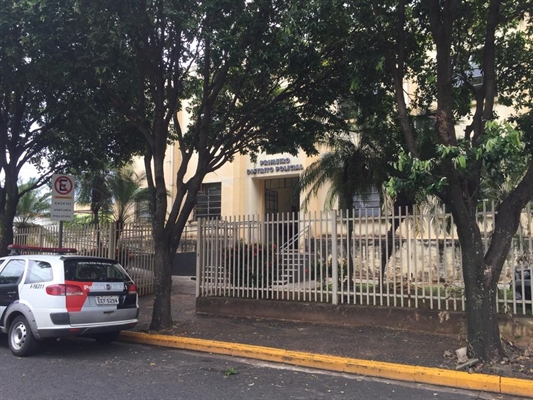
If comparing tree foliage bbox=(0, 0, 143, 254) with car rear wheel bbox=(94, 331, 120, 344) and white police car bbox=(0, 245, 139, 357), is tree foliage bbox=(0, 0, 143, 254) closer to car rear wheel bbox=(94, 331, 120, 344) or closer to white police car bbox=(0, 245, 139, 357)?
white police car bbox=(0, 245, 139, 357)

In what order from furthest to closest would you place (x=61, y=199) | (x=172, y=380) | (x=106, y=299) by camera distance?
(x=61, y=199), (x=106, y=299), (x=172, y=380)

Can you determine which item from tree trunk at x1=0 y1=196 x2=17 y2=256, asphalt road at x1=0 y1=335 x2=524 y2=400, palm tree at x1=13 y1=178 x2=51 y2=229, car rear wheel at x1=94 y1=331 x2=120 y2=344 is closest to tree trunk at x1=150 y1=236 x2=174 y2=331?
car rear wheel at x1=94 y1=331 x2=120 y2=344

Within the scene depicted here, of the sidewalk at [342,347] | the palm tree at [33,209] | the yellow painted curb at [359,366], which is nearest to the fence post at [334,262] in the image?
the sidewalk at [342,347]

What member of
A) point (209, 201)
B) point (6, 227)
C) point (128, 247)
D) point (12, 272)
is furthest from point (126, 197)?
point (12, 272)

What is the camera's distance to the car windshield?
7.43 metres

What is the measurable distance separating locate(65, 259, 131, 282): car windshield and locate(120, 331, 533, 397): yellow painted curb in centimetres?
142

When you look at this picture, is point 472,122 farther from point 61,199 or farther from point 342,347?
point 61,199

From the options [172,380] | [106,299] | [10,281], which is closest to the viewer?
[172,380]

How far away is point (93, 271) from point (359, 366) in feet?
14.7

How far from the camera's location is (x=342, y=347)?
7.55 metres

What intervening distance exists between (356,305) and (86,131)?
8853 millimetres

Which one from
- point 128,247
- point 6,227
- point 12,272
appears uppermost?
point 6,227

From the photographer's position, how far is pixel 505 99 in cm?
1010

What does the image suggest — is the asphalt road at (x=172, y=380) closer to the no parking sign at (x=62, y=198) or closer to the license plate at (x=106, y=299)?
the license plate at (x=106, y=299)
